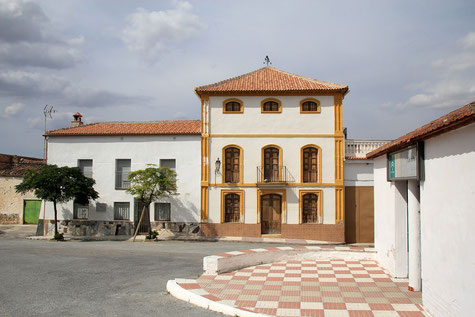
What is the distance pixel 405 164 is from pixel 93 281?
7.20 metres

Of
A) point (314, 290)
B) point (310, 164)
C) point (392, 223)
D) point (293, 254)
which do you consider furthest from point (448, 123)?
point (310, 164)

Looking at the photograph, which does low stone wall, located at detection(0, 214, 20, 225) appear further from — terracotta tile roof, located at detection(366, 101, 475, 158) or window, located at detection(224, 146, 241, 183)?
terracotta tile roof, located at detection(366, 101, 475, 158)

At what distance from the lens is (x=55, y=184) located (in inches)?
789

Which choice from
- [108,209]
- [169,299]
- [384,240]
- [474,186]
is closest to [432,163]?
[474,186]

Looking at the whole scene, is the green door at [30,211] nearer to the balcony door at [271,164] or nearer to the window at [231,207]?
the window at [231,207]

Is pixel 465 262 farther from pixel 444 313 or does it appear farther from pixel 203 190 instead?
pixel 203 190

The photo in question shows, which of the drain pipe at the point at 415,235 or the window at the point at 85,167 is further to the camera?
the window at the point at 85,167

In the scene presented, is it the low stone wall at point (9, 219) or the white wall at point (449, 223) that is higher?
the white wall at point (449, 223)

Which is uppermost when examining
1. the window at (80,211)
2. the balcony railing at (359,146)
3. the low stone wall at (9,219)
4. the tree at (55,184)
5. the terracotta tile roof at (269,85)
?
the terracotta tile roof at (269,85)

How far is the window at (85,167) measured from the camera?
22531 millimetres

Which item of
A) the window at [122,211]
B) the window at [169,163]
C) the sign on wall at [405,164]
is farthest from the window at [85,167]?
the sign on wall at [405,164]

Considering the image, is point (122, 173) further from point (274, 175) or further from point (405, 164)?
point (405, 164)

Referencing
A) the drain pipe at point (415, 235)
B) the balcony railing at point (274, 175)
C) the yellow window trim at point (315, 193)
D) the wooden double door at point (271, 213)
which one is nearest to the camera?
the drain pipe at point (415, 235)

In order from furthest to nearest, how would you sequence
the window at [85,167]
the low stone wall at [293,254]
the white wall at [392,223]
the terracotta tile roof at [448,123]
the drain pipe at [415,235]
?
the window at [85,167], the low stone wall at [293,254], the white wall at [392,223], the drain pipe at [415,235], the terracotta tile roof at [448,123]
